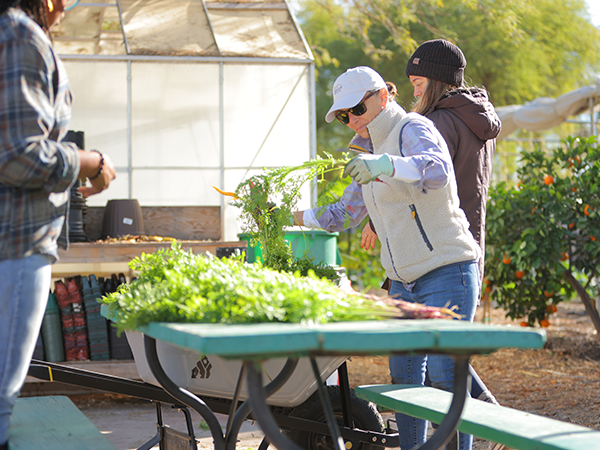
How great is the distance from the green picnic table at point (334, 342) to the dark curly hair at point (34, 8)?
0.79 meters

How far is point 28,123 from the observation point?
1.44 m

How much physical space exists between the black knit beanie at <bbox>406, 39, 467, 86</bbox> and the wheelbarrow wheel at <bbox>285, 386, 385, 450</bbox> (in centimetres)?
136

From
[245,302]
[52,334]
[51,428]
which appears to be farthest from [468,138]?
[52,334]

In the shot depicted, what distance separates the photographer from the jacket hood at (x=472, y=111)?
2.57 m

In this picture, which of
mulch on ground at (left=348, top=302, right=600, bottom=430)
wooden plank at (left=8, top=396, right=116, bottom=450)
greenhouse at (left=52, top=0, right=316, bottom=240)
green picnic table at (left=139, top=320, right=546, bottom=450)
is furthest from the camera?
greenhouse at (left=52, top=0, right=316, bottom=240)

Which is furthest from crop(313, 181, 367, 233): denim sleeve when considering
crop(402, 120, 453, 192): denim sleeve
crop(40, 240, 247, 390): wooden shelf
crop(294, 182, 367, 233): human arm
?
crop(40, 240, 247, 390): wooden shelf

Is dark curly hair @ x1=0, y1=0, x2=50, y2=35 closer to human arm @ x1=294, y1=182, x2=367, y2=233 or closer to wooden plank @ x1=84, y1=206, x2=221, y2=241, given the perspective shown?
human arm @ x1=294, y1=182, x2=367, y2=233

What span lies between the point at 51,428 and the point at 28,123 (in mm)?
912

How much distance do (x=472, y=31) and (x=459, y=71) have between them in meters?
13.6

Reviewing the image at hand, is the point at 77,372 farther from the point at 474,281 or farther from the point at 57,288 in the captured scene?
the point at 57,288

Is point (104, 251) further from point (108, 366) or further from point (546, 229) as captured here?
point (546, 229)

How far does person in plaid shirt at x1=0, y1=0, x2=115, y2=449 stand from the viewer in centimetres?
143

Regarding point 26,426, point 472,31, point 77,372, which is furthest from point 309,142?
point 472,31

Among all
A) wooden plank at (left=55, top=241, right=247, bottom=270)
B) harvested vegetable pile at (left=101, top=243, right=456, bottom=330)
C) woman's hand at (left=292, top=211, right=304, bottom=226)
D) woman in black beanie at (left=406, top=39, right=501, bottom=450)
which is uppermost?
woman in black beanie at (left=406, top=39, right=501, bottom=450)
